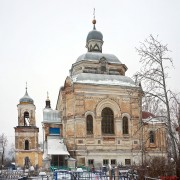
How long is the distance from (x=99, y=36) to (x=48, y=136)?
1715 cm

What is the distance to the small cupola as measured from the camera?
145ft

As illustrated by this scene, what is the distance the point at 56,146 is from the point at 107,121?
605 centimetres

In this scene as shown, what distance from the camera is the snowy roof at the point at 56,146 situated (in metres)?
31.5

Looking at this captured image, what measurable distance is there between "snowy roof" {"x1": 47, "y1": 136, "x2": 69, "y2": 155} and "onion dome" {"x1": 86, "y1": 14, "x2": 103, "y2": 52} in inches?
587

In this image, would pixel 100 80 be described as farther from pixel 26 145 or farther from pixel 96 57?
pixel 26 145

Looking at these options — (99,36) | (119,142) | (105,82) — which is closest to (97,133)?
(119,142)

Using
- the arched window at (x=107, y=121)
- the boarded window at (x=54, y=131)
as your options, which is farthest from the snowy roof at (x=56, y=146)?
the arched window at (x=107, y=121)

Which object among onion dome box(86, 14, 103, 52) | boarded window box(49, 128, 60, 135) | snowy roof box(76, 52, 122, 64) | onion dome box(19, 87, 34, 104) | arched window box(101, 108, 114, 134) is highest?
onion dome box(86, 14, 103, 52)

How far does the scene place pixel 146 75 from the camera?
52.4 feet

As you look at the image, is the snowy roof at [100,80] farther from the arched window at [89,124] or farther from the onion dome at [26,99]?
the onion dome at [26,99]

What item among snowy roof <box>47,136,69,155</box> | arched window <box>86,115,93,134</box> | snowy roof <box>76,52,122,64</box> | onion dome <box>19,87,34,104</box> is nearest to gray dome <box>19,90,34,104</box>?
onion dome <box>19,87,34,104</box>

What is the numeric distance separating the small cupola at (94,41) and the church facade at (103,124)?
9.69m

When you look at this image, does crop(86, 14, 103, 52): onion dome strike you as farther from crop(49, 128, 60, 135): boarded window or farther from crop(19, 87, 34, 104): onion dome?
crop(49, 128, 60, 135): boarded window

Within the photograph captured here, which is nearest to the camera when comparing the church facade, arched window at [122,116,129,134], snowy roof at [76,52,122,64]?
the church facade
